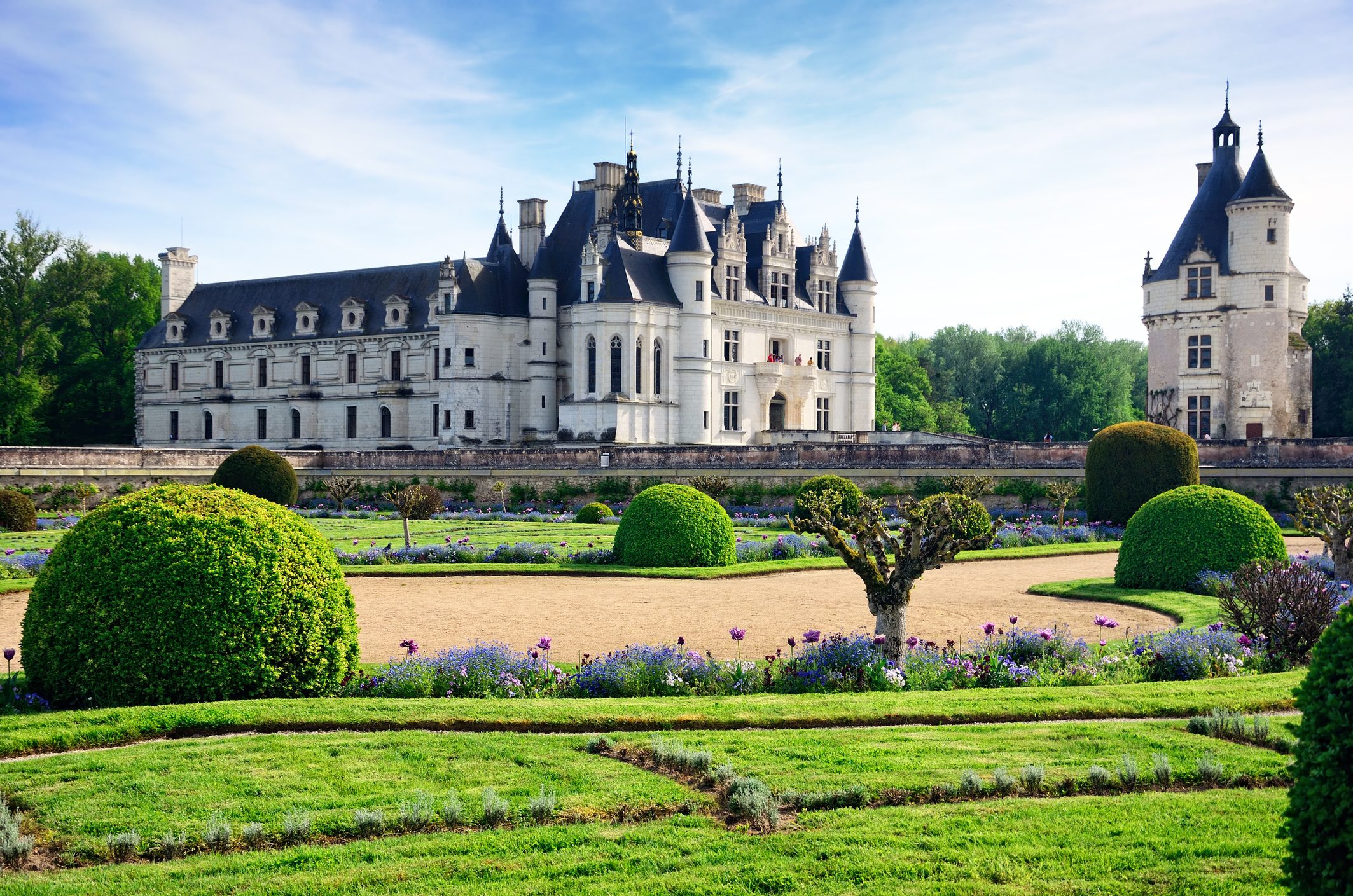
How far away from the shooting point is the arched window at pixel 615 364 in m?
55.5

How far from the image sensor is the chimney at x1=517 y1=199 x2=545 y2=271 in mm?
63656

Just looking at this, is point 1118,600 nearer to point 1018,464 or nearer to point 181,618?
point 181,618

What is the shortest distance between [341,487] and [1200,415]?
101 feet

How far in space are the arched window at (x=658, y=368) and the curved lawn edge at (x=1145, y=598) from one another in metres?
37.0

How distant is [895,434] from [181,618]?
4599cm

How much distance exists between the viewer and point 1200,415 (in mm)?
47594

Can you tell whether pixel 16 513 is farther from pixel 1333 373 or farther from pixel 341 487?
pixel 1333 373

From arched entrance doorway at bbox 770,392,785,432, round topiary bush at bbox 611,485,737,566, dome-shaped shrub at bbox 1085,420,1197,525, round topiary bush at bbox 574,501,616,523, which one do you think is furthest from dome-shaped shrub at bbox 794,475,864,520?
arched entrance doorway at bbox 770,392,785,432

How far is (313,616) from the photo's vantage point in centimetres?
1078

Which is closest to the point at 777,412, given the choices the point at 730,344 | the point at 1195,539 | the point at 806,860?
the point at 730,344

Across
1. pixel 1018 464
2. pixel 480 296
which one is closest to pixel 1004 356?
pixel 480 296

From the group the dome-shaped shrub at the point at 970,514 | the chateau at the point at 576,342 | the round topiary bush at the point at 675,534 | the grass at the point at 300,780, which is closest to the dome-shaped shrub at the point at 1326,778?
the grass at the point at 300,780

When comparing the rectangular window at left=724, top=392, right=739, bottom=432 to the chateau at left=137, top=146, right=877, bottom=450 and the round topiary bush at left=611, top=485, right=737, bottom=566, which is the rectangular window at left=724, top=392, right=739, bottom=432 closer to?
the chateau at left=137, top=146, right=877, bottom=450

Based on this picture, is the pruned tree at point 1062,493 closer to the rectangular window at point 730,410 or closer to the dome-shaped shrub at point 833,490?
the dome-shaped shrub at point 833,490
